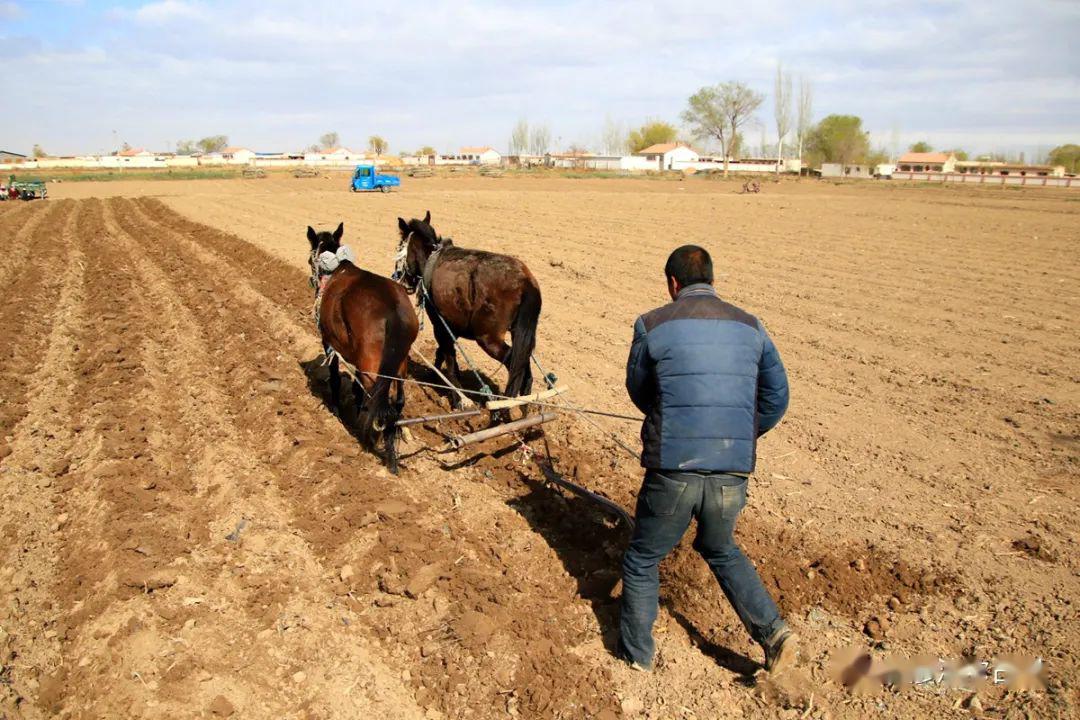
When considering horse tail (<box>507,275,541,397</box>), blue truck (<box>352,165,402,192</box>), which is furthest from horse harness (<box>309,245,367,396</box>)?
blue truck (<box>352,165,402,192</box>)

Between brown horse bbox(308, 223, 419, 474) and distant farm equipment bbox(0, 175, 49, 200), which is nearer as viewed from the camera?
brown horse bbox(308, 223, 419, 474)

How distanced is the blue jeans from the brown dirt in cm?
33

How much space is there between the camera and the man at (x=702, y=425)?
10.8 ft

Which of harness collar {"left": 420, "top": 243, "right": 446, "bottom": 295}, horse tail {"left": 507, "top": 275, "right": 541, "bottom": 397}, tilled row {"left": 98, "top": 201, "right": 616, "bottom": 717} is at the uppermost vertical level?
Result: harness collar {"left": 420, "top": 243, "right": 446, "bottom": 295}

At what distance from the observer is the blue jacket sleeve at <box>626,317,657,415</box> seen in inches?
134

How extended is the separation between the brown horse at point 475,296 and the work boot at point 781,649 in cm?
362

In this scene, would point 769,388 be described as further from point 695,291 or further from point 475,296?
point 475,296

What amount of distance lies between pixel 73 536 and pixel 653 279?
11.3 meters

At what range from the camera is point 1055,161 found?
387ft

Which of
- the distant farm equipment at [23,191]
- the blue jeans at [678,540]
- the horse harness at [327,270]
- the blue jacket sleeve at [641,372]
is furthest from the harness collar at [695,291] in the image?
the distant farm equipment at [23,191]

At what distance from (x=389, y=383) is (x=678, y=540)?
3384mm

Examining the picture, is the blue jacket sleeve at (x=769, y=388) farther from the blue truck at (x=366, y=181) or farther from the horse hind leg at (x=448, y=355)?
the blue truck at (x=366, y=181)

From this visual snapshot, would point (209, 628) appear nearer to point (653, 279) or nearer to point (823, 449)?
point (823, 449)

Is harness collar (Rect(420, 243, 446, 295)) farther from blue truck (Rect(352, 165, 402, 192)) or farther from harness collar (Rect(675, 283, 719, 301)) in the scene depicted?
blue truck (Rect(352, 165, 402, 192))
